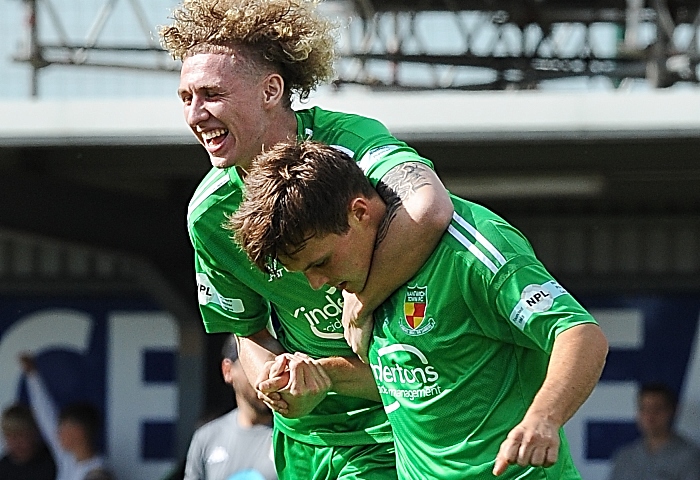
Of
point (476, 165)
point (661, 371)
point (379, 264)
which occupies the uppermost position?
point (379, 264)

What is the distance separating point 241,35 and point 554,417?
126 centimetres

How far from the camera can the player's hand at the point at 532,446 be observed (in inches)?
103

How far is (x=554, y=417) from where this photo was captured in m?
2.66

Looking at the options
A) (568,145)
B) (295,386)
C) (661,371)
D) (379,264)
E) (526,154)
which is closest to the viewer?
(379,264)

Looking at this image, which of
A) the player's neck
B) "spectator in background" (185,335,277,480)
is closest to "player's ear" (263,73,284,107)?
"spectator in background" (185,335,277,480)

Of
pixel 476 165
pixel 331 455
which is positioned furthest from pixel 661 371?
pixel 331 455

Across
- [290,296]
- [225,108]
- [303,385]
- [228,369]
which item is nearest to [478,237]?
[303,385]

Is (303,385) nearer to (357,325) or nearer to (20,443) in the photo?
(357,325)

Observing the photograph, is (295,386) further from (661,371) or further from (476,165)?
(661,371)

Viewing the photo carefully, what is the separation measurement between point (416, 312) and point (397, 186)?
0.29 meters

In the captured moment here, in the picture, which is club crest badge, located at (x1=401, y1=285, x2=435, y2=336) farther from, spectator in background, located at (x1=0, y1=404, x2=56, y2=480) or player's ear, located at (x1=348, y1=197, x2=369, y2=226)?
spectator in background, located at (x1=0, y1=404, x2=56, y2=480)

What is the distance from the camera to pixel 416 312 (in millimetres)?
3027

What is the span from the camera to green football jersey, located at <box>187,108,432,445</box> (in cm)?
347

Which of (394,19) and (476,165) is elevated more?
(394,19)
